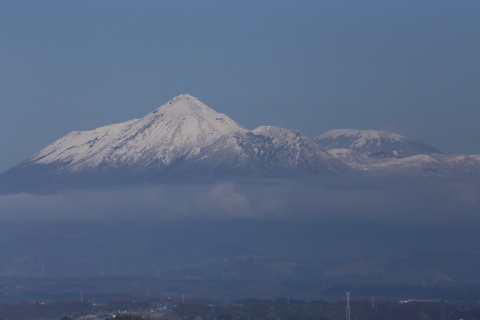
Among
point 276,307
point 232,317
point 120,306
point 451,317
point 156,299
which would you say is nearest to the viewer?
point 451,317

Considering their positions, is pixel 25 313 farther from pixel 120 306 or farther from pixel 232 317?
pixel 232 317

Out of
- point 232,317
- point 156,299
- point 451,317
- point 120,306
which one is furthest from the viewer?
point 156,299

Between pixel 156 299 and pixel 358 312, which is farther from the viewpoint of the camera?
pixel 156 299

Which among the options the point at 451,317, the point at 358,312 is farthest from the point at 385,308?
the point at 451,317

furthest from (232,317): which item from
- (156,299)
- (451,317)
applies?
(156,299)

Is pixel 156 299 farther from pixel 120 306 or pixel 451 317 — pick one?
pixel 451 317

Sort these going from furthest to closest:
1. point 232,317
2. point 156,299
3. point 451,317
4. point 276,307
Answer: point 156,299 → point 276,307 → point 232,317 → point 451,317

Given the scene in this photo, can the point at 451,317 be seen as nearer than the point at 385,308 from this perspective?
Yes
